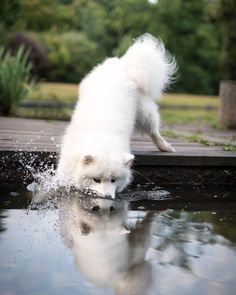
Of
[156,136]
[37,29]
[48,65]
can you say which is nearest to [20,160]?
[156,136]

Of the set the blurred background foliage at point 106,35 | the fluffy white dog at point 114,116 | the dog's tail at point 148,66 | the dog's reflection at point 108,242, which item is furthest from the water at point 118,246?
the blurred background foliage at point 106,35

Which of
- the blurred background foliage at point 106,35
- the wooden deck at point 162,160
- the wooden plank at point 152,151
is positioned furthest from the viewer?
the blurred background foliage at point 106,35

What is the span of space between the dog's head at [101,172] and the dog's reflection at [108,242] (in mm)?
124

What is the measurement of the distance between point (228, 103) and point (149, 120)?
4.87 m

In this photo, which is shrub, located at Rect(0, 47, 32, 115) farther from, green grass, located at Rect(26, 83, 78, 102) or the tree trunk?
the tree trunk

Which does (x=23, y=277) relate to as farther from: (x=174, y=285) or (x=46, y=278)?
(x=174, y=285)

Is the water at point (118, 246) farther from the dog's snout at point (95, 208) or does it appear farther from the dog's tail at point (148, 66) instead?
the dog's tail at point (148, 66)

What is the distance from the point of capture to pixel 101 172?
412cm

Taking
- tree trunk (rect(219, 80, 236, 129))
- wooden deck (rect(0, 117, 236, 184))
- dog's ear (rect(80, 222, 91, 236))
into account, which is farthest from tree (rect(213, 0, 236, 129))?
dog's ear (rect(80, 222, 91, 236))

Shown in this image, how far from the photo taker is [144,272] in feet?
9.08

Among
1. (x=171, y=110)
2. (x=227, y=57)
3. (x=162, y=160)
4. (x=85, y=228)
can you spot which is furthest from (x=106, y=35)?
(x=85, y=228)

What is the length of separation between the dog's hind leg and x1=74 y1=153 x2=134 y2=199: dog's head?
3.60ft

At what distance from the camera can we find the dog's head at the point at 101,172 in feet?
13.5

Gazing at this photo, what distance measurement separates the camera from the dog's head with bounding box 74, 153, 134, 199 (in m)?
4.11
